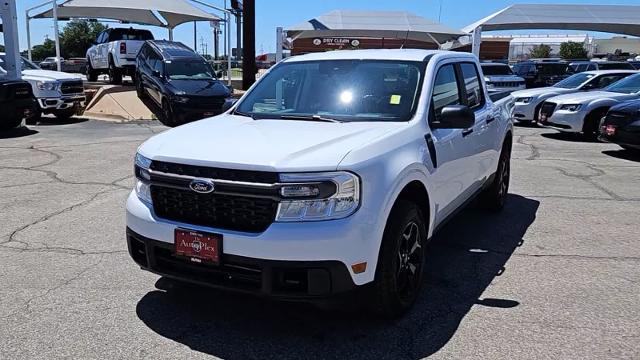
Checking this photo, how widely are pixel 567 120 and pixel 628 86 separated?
5.82 feet

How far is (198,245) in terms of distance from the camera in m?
3.32

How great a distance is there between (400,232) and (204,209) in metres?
1.21

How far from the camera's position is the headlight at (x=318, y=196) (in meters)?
3.11

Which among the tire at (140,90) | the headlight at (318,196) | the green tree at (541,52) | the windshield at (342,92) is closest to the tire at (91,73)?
the tire at (140,90)

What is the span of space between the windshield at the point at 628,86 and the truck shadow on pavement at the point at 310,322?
34.9 feet

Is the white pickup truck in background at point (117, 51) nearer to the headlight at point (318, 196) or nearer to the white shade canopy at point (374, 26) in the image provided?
the white shade canopy at point (374, 26)

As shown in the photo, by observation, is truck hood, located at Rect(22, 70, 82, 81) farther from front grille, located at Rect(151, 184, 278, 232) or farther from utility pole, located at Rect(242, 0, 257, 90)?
front grille, located at Rect(151, 184, 278, 232)

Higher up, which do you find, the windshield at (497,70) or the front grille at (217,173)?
the windshield at (497,70)

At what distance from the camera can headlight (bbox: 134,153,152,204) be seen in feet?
11.8

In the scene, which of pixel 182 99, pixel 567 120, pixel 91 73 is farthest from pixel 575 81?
pixel 91 73

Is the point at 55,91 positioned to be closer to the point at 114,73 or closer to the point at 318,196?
the point at 114,73

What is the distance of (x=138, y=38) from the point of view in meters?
23.1

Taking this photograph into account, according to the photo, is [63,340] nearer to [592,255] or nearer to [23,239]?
[23,239]

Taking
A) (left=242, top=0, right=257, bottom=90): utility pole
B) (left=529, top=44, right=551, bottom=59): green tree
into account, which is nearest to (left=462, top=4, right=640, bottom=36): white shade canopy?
(left=242, top=0, right=257, bottom=90): utility pole
